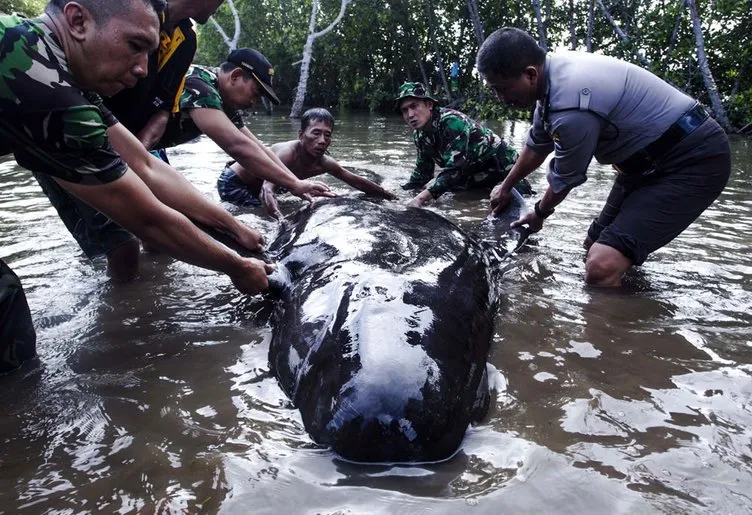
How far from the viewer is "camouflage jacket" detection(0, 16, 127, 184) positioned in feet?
5.77

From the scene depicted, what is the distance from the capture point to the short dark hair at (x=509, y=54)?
3154 millimetres

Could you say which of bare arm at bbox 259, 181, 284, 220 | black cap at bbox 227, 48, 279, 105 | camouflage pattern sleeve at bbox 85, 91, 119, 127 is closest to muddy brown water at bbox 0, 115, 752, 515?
camouflage pattern sleeve at bbox 85, 91, 119, 127

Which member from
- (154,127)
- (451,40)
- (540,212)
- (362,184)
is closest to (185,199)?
(154,127)

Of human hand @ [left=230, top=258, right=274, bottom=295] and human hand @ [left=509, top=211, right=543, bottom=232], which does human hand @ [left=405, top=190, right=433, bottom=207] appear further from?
human hand @ [left=230, top=258, right=274, bottom=295]

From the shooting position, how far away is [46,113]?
1786 millimetres

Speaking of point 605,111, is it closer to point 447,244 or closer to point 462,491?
point 447,244

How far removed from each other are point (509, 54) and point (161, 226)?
212 cm

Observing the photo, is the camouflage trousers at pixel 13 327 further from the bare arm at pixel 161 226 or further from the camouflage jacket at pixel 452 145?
the camouflage jacket at pixel 452 145

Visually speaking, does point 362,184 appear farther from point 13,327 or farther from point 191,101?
point 13,327

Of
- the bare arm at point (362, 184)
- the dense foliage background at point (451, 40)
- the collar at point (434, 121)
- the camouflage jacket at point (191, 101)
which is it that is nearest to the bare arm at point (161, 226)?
the camouflage jacket at point (191, 101)

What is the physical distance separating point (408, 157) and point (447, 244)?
6.62 metres

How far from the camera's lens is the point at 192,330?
8.91ft

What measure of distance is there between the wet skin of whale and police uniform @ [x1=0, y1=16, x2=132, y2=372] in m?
0.93

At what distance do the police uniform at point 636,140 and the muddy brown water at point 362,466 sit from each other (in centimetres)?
41
